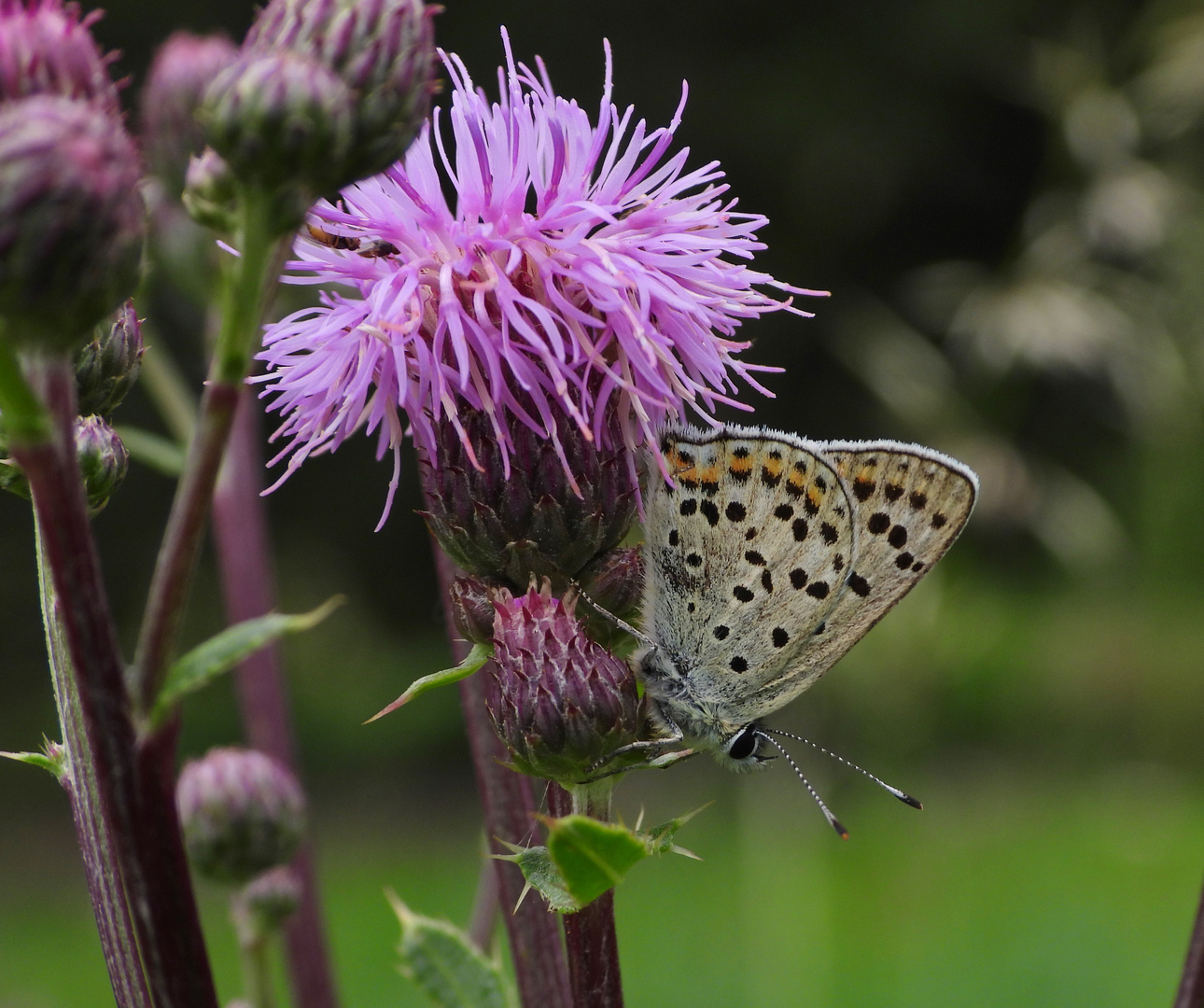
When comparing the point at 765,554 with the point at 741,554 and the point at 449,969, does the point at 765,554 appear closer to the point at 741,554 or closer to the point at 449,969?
the point at 741,554

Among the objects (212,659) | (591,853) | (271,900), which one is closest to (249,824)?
(271,900)

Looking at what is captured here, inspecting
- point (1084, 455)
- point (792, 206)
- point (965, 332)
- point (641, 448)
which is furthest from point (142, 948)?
point (1084, 455)

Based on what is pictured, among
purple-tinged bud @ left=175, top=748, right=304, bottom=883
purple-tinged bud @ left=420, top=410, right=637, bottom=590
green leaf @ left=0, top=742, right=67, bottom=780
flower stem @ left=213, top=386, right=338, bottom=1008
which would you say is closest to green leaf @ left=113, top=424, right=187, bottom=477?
flower stem @ left=213, top=386, right=338, bottom=1008

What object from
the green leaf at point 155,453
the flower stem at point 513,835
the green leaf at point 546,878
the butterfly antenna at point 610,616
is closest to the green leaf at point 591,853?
the green leaf at point 546,878

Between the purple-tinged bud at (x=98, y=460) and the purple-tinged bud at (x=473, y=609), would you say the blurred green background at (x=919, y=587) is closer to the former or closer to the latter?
the purple-tinged bud at (x=98, y=460)

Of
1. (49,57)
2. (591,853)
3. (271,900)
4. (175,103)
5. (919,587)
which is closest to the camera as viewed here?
(49,57)

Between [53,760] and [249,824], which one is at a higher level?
[53,760]

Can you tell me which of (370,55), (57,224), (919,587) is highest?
(370,55)
